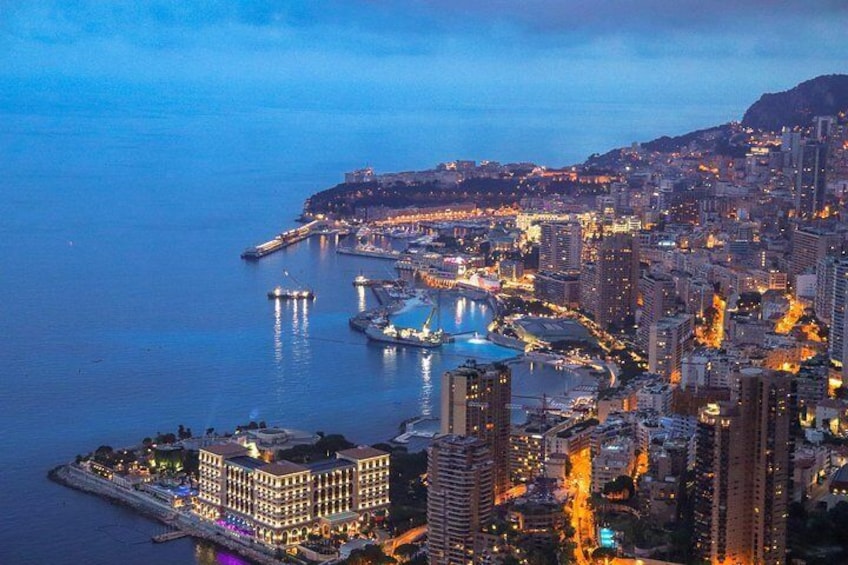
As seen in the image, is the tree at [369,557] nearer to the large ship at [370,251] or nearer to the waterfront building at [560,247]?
the waterfront building at [560,247]

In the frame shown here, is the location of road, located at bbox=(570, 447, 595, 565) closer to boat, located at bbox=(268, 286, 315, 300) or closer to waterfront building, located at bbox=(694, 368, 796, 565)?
waterfront building, located at bbox=(694, 368, 796, 565)

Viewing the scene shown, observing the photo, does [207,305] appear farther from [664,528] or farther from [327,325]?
[664,528]

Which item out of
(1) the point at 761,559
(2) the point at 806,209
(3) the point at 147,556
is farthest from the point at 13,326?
(2) the point at 806,209

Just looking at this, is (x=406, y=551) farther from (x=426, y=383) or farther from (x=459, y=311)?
(x=459, y=311)

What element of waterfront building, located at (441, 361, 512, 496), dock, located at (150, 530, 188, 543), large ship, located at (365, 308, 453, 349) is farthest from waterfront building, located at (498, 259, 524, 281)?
dock, located at (150, 530, 188, 543)

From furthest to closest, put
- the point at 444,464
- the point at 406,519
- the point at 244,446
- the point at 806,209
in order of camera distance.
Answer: the point at 806,209 → the point at 244,446 → the point at 406,519 → the point at 444,464

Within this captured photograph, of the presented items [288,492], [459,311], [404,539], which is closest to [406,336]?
[459,311]
